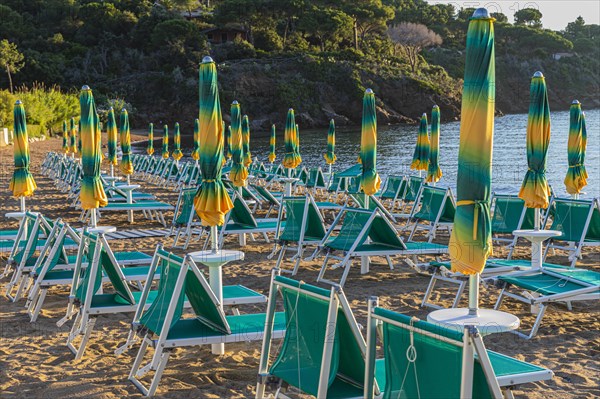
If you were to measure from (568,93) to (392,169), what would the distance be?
204 feet

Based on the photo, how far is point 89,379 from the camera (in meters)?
4.61

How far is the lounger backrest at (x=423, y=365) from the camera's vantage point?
2.75 m

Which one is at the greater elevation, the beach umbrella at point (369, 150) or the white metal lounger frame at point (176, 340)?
the beach umbrella at point (369, 150)

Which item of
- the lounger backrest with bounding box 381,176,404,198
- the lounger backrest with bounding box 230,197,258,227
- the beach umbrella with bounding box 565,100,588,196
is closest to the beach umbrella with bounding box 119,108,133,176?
the lounger backrest with bounding box 230,197,258,227

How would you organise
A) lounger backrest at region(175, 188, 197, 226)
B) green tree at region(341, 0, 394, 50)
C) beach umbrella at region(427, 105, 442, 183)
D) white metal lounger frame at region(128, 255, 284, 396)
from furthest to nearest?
1. green tree at region(341, 0, 394, 50)
2. beach umbrella at region(427, 105, 442, 183)
3. lounger backrest at region(175, 188, 197, 226)
4. white metal lounger frame at region(128, 255, 284, 396)

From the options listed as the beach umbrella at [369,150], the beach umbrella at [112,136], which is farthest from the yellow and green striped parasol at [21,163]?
the beach umbrella at [112,136]

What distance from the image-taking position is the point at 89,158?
7617mm

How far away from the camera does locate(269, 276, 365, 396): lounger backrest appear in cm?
339

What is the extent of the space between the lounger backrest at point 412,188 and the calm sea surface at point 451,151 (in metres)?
8.32

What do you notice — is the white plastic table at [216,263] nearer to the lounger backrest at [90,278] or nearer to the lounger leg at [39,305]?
the lounger backrest at [90,278]

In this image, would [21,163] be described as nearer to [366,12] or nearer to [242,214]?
[242,214]

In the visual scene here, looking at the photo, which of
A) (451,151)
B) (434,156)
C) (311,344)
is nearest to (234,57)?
(451,151)

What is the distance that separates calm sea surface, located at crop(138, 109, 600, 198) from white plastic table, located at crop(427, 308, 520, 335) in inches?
684

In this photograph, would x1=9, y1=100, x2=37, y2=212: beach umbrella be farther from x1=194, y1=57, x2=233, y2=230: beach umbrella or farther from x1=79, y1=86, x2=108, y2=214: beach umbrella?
x1=194, y1=57, x2=233, y2=230: beach umbrella
